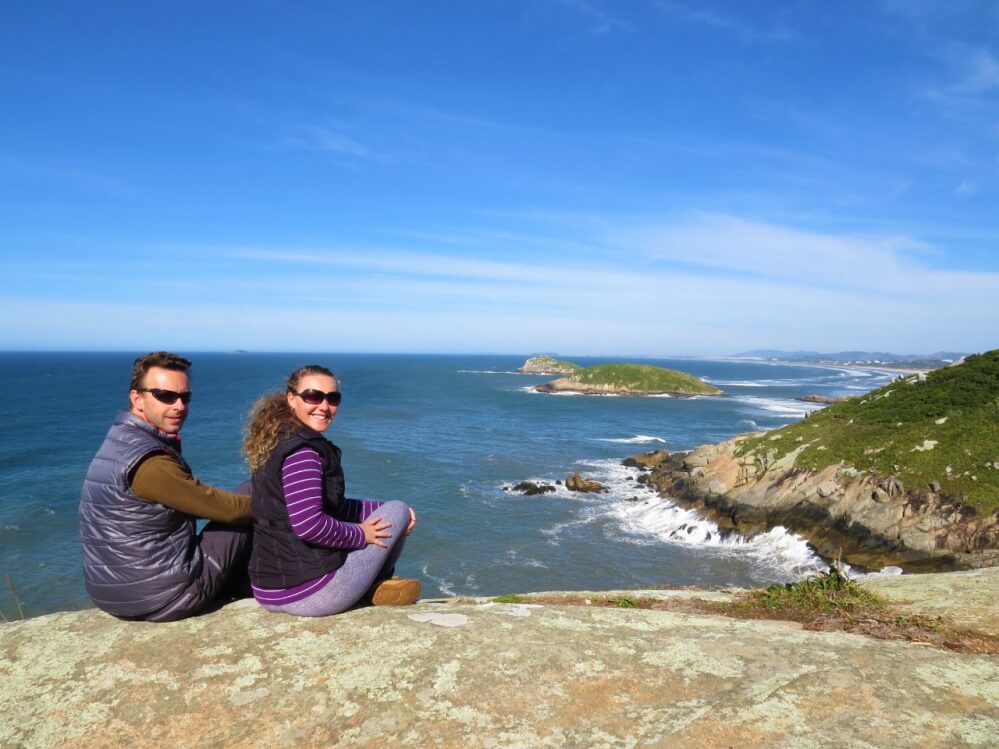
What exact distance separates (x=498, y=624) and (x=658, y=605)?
284 centimetres

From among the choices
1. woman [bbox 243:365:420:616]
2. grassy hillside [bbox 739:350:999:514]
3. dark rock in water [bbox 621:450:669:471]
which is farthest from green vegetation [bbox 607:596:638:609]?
dark rock in water [bbox 621:450:669:471]

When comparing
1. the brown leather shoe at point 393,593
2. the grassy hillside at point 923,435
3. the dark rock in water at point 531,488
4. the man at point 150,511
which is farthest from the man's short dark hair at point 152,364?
the dark rock in water at point 531,488

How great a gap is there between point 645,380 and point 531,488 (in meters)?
97.3

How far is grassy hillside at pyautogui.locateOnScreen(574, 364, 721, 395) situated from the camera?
128m

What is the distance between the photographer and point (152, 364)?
4.81m

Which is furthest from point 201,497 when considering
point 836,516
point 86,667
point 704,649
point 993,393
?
point 993,393

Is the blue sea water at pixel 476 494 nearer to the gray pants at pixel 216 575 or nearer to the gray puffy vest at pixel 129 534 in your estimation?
the gray puffy vest at pixel 129 534

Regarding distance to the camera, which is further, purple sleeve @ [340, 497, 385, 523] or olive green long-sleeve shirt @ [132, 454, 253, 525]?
purple sleeve @ [340, 497, 385, 523]

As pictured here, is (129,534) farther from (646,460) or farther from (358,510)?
(646,460)

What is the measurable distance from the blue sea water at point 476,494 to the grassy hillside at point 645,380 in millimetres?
39238

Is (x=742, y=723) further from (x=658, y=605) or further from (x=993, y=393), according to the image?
(x=993, y=393)

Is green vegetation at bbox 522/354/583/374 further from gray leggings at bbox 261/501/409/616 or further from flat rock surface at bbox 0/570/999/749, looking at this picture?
flat rock surface at bbox 0/570/999/749

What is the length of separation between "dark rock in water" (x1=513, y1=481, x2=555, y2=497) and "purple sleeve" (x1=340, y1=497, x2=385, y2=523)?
33631mm

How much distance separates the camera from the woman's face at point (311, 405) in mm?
5219
